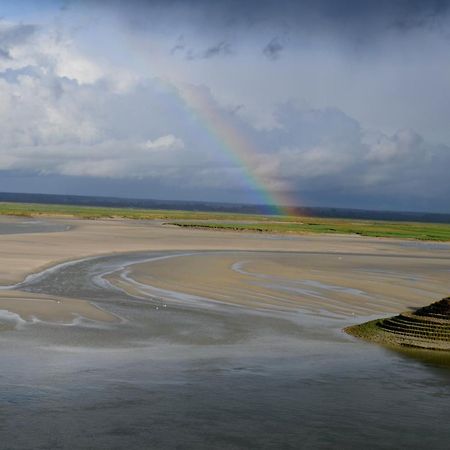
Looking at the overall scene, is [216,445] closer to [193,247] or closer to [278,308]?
[278,308]

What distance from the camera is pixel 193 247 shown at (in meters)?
62.5

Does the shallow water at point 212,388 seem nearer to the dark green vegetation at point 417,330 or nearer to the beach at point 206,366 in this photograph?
the beach at point 206,366

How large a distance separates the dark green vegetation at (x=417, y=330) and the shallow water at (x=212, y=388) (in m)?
0.79

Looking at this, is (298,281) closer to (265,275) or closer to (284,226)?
(265,275)

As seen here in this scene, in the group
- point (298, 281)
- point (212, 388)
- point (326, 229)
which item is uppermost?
point (326, 229)

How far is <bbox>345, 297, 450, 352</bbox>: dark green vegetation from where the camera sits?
20156 millimetres

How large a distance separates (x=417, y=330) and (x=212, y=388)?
8.40 m

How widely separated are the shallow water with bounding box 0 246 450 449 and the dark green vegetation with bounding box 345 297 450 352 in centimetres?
79

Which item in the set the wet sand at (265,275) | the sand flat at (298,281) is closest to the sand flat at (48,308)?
the wet sand at (265,275)

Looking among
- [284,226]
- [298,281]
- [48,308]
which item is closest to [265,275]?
[298,281]

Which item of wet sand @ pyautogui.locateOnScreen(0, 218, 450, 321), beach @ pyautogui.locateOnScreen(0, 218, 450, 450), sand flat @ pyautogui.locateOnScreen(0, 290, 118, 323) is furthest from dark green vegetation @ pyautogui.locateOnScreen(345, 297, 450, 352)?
sand flat @ pyautogui.locateOnScreen(0, 290, 118, 323)

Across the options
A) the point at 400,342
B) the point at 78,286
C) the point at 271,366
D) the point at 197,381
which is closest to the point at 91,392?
the point at 197,381

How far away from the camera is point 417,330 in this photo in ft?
68.5

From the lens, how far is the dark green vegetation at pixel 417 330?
66.1ft
